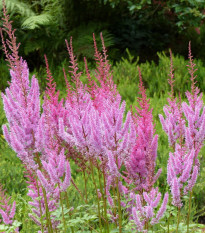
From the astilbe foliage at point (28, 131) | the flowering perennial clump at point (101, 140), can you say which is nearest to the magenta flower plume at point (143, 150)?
the flowering perennial clump at point (101, 140)

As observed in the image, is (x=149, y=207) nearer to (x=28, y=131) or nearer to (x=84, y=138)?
(x=84, y=138)

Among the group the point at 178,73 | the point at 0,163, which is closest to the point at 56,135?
the point at 0,163

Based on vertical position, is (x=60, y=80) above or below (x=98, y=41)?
below

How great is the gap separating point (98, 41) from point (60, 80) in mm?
1726

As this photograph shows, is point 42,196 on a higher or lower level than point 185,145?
lower

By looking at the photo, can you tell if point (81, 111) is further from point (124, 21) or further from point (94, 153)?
point (124, 21)

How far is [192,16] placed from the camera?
20.4 feet

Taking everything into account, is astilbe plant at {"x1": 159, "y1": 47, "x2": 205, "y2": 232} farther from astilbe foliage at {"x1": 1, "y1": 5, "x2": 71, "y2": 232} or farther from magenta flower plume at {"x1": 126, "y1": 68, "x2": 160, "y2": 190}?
astilbe foliage at {"x1": 1, "y1": 5, "x2": 71, "y2": 232}

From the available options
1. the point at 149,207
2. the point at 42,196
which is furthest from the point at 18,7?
the point at 149,207

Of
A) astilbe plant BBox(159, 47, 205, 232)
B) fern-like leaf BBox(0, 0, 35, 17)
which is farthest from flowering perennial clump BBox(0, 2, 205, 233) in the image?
fern-like leaf BBox(0, 0, 35, 17)

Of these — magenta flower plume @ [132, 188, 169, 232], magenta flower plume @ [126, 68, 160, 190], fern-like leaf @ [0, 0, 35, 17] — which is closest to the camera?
magenta flower plume @ [132, 188, 169, 232]

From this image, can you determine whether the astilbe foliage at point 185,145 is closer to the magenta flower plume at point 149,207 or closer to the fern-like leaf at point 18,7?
the magenta flower plume at point 149,207

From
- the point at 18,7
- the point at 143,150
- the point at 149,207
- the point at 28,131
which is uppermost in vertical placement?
the point at 18,7

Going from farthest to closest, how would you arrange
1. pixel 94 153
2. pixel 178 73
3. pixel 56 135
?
1. pixel 178 73
2. pixel 56 135
3. pixel 94 153
